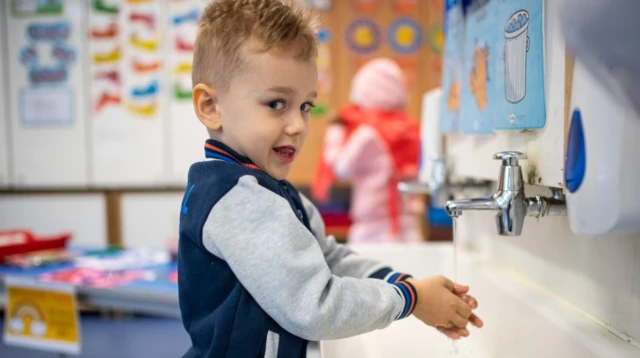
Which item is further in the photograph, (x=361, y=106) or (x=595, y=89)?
(x=361, y=106)

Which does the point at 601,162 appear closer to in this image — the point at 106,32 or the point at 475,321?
the point at 475,321

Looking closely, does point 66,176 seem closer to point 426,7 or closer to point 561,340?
point 426,7

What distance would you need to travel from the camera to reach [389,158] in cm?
267

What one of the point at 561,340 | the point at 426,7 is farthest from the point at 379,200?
the point at 561,340

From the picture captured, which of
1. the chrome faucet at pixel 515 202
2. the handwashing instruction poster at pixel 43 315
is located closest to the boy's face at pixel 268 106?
the chrome faucet at pixel 515 202

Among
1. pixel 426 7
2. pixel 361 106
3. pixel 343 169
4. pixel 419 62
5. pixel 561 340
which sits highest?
pixel 426 7

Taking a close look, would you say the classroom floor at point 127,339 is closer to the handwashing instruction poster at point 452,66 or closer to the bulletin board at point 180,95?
the bulletin board at point 180,95

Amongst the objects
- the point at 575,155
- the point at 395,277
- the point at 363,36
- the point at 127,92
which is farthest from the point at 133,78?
the point at 575,155

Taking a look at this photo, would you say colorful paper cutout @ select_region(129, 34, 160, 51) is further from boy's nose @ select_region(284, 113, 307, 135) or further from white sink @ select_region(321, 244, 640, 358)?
boy's nose @ select_region(284, 113, 307, 135)

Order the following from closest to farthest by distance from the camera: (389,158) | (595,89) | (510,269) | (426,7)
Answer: (595,89), (510,269), (389,158), (426,7)

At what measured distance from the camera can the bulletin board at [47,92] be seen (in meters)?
3.66

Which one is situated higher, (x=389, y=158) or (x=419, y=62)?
(x=419, y=62)

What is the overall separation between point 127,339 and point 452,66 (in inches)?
94.0

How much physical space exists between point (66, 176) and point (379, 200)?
2193 millimetres
